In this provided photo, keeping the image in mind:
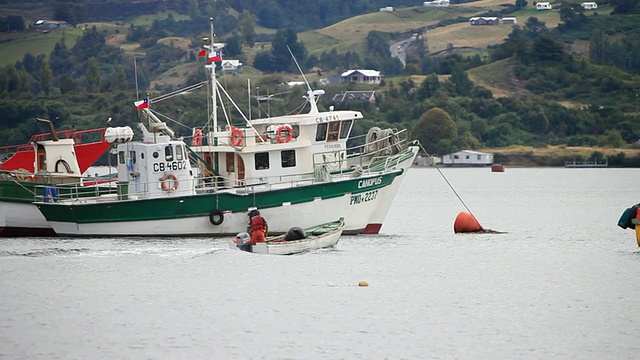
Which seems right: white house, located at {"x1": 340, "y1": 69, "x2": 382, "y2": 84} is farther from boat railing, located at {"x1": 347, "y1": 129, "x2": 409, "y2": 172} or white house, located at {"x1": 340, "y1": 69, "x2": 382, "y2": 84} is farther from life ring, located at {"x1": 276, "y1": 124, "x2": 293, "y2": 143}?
life ring, located at {"x1": 276, "y1": 124, "x2": 293, "y2": 143}

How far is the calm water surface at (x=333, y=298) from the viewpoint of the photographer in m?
28.1

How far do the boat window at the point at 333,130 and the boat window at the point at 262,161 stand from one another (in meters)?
2.77

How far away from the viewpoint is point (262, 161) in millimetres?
45594

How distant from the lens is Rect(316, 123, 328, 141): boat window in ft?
153

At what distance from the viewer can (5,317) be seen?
3130 cm

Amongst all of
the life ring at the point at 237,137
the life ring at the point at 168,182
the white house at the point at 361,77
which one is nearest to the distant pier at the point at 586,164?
the white house at the point at 361,77

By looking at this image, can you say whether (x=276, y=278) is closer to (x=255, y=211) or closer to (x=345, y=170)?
(x=255, y=211)

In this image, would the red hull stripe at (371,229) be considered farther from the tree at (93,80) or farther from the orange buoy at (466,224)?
Result: the tree at (93,80)

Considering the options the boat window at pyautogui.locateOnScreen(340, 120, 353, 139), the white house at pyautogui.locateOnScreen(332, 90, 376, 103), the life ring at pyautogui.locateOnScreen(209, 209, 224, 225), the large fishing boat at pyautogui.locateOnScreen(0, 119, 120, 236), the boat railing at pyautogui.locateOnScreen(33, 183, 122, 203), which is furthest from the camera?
the white house at pyautogui.locateOnScreen(332, 90, 376, 103)

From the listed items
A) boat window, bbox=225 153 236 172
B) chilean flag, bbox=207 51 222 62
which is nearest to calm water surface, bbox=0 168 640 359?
boat window, bbox=225 153 236 172

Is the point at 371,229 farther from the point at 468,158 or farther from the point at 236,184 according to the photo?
the point at 468,158

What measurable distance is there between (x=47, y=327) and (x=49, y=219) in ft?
50.4

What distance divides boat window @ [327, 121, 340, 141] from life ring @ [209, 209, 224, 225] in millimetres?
5482

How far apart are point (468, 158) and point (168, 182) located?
3763 inches
